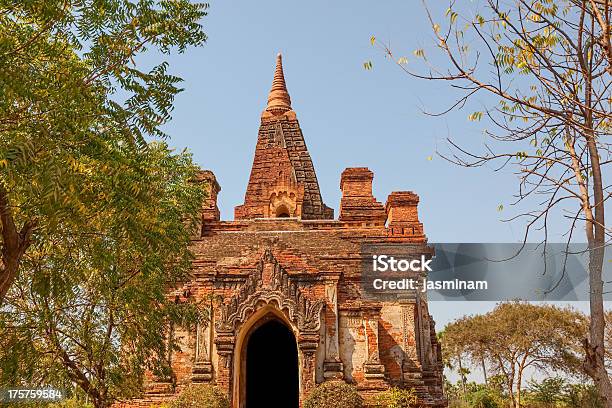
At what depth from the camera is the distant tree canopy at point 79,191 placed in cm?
519

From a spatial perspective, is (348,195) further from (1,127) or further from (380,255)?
(1,127)

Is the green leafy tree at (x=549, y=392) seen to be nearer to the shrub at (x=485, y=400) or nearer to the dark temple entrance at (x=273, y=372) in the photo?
the shrub at (x=485, y=400)

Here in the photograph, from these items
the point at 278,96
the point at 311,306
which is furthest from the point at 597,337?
the point at 278,96

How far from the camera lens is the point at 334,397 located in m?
12.0

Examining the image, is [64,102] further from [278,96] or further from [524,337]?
[524,337]

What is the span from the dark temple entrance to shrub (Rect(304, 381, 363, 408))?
568 centimetres

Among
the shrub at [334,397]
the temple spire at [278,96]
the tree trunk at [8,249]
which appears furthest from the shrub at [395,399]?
the temple spire at [278,96]

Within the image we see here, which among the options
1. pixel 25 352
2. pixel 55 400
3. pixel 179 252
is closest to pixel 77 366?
pixel 55 400

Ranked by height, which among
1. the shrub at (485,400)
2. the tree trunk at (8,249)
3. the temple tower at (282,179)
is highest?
the temple tower at (282,179)

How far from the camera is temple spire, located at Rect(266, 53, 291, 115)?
2430 cm

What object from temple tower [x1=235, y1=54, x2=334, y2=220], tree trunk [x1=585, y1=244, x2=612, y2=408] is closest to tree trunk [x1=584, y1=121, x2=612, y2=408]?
tree trunk [x1=585, y1=244, x2=612, y2=408]

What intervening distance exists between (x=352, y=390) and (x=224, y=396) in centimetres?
256

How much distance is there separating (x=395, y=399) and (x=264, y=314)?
3.28 metres

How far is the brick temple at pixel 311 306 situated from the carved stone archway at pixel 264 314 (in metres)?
0.02
